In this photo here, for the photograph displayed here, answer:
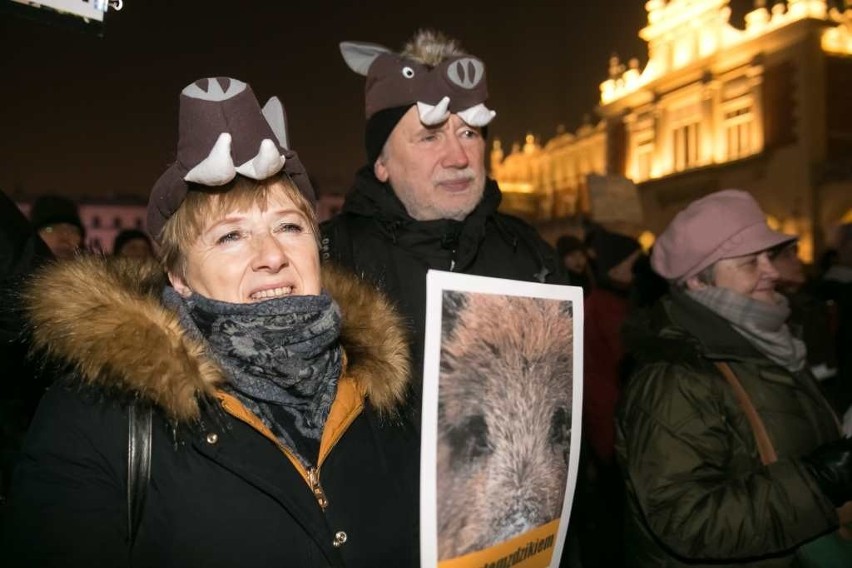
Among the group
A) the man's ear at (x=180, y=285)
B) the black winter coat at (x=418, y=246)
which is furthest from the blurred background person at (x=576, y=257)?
the man's ear at (x=180, y=285)

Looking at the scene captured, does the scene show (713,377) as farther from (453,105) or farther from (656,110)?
(656,110)

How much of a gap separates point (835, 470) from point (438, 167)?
1.71 metres

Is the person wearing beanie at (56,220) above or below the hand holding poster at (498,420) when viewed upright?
above

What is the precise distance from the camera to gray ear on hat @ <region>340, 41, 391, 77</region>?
300 cm

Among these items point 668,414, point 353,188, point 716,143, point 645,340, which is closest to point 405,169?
point 353,188

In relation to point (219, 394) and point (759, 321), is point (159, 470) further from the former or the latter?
point (759, 321)

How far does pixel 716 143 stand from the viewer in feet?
124

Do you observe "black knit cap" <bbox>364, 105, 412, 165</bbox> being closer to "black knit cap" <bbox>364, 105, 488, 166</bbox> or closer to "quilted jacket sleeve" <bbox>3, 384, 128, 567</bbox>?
"black knit cap" <bbox>364, 105, 488, 166</bbox>

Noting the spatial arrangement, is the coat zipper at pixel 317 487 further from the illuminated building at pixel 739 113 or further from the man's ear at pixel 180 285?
the illuminated building at pixel 739 113

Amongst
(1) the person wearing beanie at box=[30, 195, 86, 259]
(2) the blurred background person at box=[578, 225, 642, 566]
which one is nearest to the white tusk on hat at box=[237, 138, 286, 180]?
(2) the blurred background person at box=[578, 225, 642, 566]

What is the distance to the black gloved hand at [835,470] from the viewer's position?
228 cm

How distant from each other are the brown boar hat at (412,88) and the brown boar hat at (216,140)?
3.44 ft

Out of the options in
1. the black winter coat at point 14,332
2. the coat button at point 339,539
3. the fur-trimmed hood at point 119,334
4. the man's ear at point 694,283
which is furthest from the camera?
the man's ear at point 694,283

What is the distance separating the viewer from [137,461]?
1.43 metres
